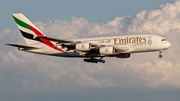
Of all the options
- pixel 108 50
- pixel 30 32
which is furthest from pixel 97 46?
pixel 30 32

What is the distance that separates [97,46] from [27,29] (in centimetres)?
1621

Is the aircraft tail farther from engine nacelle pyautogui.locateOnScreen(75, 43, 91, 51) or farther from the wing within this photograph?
engine nacelle pyautogui.locateOnScreen(75, 43, 91, 51)

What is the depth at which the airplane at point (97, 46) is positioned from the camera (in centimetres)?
9594

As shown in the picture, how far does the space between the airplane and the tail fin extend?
7.04ft

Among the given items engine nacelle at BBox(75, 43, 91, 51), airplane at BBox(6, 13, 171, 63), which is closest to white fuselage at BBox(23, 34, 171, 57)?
airplane at BBox(6, 13, 171, 63)

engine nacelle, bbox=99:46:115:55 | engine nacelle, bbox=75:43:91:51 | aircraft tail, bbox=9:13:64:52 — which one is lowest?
engine nacelle, bbox=99:46:115:55

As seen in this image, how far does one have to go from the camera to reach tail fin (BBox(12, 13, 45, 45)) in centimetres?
10526

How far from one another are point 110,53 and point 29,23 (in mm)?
19194

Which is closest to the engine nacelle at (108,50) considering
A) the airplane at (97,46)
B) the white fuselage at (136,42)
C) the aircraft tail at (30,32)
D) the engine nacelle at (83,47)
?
the airplane at (97,46)

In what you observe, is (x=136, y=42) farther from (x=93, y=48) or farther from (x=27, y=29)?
(x=27, y=29)

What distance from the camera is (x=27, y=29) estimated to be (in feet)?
351

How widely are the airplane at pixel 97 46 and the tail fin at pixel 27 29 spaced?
214cm

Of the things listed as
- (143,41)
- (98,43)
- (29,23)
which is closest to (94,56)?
(98,43)

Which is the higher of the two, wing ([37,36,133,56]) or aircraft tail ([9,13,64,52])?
aircraft tail ([9,13,64,52])
